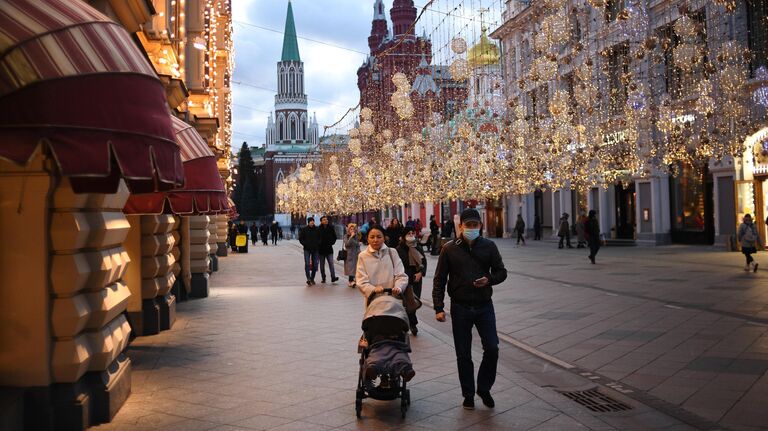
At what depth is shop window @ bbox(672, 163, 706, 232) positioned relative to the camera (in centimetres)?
3547

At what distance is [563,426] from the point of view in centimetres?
654

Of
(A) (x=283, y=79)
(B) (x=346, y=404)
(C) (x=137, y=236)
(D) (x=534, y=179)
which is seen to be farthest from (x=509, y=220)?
(A) (x=283, y=79)

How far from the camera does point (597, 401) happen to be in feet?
24.9

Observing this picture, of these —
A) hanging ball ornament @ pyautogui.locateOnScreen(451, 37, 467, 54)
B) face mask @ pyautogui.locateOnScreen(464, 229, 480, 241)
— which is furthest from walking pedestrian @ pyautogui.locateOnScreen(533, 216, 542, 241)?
face mask @ pyautogui.locateOnScreen(464, 229, 480, 241)

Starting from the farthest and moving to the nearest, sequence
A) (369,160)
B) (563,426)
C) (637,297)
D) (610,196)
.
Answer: (369,160) → (610,196) → (637,297) → (563,426)

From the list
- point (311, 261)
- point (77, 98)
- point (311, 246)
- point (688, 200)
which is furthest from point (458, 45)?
point (688, 200)

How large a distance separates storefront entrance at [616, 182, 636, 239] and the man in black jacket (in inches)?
1430

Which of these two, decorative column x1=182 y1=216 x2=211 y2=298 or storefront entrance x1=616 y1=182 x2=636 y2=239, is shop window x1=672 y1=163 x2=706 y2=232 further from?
decorative column x1=182 y1=216 x2=211 y2=298

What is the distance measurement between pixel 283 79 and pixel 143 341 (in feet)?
474

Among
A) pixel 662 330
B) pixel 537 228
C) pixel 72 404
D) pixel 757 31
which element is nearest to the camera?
pixel 72 404

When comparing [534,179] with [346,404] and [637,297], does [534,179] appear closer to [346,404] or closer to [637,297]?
[637,297]

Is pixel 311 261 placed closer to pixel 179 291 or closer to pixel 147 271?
pixel 179 291

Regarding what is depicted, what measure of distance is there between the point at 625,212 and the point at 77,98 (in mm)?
41122

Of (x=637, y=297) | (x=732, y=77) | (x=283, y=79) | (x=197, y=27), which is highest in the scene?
(x=283, y=79)
